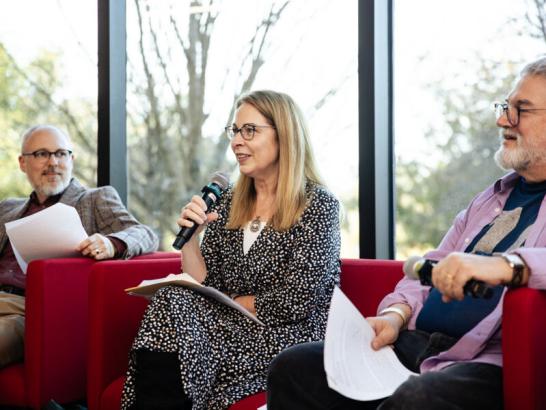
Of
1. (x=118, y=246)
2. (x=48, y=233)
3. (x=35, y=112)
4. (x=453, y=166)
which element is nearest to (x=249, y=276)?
(x=118, y=246)

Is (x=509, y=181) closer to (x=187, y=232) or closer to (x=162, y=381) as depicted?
(x=187, y=232)

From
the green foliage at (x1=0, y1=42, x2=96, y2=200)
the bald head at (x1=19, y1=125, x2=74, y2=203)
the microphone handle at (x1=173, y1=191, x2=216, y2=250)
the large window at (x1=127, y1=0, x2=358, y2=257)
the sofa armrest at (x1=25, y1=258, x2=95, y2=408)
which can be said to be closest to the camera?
the microphone handle at (x1=173, y1=191, x2=216, y2=250)

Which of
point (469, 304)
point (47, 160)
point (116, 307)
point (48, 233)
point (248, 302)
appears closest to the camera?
point (469, 304)

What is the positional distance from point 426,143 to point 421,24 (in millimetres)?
461

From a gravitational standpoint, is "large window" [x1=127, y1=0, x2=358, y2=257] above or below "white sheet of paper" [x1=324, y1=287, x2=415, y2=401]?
above

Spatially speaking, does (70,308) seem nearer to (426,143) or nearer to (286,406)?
(286,406)

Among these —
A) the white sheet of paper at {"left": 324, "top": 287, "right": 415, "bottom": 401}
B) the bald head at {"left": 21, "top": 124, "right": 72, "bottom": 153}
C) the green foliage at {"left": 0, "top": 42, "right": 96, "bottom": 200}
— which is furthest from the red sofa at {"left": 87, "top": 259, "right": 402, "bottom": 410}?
the green foliage at {"left": 0, "top": 42, "right": 96, "bottom": 200}

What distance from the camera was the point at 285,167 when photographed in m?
2.67

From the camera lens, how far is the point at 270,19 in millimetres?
3643

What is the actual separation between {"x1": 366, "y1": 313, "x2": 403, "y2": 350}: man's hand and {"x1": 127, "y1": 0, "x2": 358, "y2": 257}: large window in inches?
47.5

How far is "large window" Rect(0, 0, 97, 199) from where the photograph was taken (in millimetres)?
4180

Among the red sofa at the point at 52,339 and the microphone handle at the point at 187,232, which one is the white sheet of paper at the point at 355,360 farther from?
the red sofa at the point at 52,339

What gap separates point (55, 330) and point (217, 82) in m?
1.53

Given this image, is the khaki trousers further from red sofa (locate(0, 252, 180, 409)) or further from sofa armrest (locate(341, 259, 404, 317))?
sofa armrest (locate(341, 259, 404, 317))
